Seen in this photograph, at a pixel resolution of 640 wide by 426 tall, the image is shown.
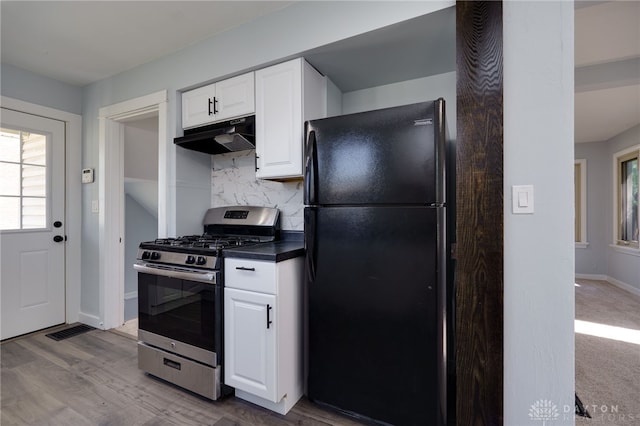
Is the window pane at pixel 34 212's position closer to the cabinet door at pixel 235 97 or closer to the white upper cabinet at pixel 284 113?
the cabinet door at pixel 235 97

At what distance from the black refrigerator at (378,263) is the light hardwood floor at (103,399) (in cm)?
33

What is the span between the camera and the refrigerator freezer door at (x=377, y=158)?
1370 mm

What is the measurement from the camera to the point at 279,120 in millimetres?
1941

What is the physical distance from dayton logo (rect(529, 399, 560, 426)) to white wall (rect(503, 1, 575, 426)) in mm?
15

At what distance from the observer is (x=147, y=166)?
138 inches

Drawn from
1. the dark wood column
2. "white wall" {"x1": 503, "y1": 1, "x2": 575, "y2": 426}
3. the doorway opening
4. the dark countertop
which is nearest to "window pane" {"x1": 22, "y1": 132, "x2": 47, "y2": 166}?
the doorway opening

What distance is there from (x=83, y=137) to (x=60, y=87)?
1.67 feet

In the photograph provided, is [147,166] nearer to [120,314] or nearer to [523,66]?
[120,314]

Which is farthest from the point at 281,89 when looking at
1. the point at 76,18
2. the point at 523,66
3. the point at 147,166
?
the point at 147,166

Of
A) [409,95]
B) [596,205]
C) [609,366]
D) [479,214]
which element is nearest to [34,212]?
[409,95]

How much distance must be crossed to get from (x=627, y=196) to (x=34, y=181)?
25.6 feet

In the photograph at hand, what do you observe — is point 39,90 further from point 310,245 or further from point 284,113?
point 310,245

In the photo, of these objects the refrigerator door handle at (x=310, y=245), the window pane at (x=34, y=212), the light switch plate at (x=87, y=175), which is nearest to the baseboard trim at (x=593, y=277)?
the refrigerator door handle at (x=310, y=245)

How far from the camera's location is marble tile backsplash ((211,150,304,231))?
2.27 m
